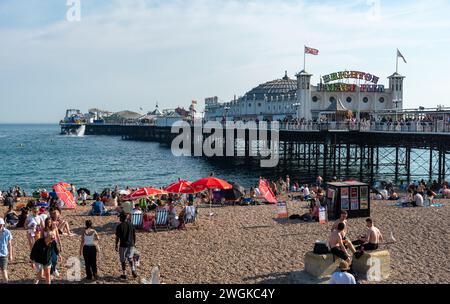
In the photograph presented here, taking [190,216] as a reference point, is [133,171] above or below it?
below

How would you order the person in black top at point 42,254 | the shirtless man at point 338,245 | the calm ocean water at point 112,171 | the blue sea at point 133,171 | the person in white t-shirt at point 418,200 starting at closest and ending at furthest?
1. the person in black top at point 42,254
2. the shirtless man at point 338,245
3. the person in white t-shirt at point 418,200
4. the blue sea at point 133,171
5. the calm ocean water at point 112,171

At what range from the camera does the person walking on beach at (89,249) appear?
27.8 feet

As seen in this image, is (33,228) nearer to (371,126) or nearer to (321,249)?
(321,249)

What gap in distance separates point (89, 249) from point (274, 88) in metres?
68.4

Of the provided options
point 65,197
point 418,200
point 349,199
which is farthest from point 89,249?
point 418,200

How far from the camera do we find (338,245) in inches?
332

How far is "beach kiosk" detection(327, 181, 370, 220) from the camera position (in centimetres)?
1391

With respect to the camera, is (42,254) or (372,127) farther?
(372,127)

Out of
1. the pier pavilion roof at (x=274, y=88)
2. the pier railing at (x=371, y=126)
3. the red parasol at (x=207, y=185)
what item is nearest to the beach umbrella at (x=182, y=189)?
the red parasol at (x=207, y=185)

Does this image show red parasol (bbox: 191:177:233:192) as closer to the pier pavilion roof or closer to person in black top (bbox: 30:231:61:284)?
person in black top (bbox: 30:231:61:284)

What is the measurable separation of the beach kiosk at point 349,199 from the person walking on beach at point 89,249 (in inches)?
311

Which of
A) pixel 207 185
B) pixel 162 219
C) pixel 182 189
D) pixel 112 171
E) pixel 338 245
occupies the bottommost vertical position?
pixel 112 171

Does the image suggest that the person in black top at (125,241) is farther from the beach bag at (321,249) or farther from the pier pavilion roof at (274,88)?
the pier pavilion roof at (274,88)

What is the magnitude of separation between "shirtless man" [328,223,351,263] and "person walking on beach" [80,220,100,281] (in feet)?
14.6
